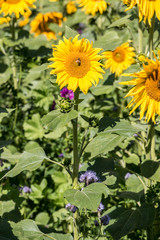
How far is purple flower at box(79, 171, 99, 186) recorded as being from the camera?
1.76m

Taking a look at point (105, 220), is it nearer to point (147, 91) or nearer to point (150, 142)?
point (150, 142)

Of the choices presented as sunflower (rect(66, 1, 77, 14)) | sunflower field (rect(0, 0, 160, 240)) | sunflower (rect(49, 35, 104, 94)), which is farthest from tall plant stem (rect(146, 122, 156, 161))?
sunflower (rect(66, 1, 77, 14))

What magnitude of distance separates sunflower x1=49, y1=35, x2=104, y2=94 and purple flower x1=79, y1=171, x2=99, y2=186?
427 mm

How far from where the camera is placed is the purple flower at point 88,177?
5.78 feet

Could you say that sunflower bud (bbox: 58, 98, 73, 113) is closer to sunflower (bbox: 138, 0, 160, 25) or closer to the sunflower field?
the sunflower field

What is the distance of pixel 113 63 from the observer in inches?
109

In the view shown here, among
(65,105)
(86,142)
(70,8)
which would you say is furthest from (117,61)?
(70,8)

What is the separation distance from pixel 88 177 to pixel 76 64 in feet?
1.74

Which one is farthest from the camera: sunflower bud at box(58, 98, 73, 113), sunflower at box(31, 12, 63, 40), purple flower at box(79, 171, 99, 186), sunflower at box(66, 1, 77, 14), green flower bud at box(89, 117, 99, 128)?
sunflower at box(66, 1, 77, 14)

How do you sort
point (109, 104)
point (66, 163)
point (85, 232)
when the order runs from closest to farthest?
point (66, 163)
point (85, 232)
point (109, 104)

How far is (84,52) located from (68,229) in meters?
1.31

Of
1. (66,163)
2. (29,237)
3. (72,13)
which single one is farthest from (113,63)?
(72,13)

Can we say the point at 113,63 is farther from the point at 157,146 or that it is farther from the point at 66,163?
the point at 66,163

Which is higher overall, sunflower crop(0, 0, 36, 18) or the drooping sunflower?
sunflower crop(0, 0, 36, 18)
